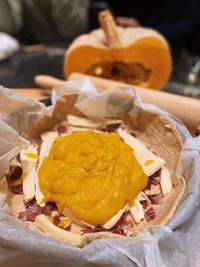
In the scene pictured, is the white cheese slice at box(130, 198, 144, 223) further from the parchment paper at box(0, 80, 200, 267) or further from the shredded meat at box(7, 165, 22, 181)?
the shredded meat at box(7, 165, 22, 181)

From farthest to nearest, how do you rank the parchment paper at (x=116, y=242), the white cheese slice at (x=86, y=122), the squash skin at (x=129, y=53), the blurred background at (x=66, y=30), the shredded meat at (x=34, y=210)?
the blurred background at (x=66, y=30) → the squash skin at (x=129, y=53) → the white cheese slice at (x=86, y=122) → the shredded meat at (x=34, y=210) → the parchment paper at (x=116, y=242)

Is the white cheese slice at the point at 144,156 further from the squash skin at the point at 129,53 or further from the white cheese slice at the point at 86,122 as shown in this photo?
the squash skin at the point at 129,53

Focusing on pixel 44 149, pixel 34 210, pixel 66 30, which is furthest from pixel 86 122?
pixel 66 30

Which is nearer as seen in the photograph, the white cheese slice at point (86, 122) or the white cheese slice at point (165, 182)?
the white cheese slice at point (165, 182)

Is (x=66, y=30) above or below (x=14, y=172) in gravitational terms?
below

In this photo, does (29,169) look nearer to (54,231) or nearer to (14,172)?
(14,172)

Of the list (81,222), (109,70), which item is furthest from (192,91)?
(81,222)

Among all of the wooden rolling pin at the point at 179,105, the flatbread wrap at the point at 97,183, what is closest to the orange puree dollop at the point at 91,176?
the flatbread wrap at the point at 97,183
